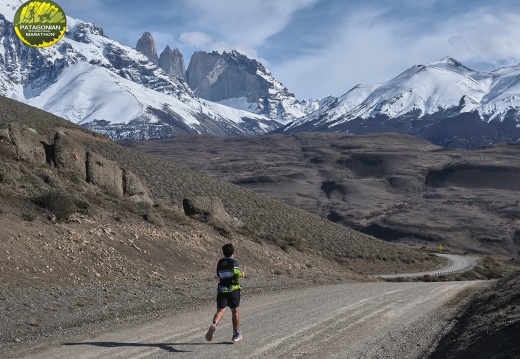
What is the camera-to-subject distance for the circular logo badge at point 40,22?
3197 centimetres

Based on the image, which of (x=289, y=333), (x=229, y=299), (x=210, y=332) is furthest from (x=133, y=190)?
(x=210, y=332)

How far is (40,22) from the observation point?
33500mm

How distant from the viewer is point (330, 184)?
193 metres

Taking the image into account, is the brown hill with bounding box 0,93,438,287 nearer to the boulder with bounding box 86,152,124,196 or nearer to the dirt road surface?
the boulder with bounding box 86,152,124,196

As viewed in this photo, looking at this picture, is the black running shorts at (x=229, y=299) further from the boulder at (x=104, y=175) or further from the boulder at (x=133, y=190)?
the boulder at (x=133, y=190)

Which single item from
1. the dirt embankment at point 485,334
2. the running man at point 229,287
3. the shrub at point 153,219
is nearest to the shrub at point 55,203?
the shrub at point 153,219

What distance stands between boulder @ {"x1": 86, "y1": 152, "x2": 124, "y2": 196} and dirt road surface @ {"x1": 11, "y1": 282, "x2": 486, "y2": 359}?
19.4 meters

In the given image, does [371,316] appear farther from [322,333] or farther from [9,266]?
[9,266]

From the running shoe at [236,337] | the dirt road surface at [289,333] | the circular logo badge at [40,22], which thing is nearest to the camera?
the dirt road surface at [289,333]

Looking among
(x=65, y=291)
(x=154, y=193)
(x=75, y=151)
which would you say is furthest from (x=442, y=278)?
(x=65, y=291)

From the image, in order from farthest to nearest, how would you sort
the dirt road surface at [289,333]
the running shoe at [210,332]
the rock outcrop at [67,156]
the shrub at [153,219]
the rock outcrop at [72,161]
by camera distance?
the rock outcrop at [67,156]
the rock outcrop at [72,161]
the shrub at [153,219]
the running shoe at [210,332]
the dirt road surface at [289,333]

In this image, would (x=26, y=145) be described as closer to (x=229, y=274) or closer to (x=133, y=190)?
(x=133, y=190)

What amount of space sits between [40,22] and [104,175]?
9.83m

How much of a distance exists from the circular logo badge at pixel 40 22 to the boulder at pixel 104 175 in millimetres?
8279
